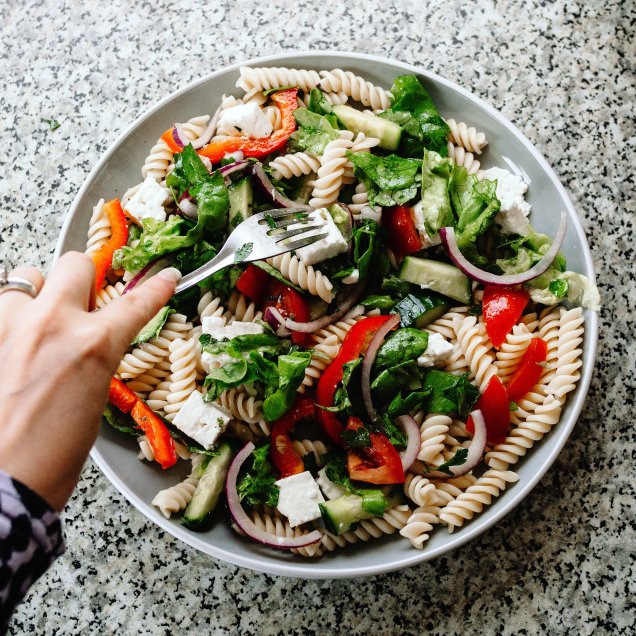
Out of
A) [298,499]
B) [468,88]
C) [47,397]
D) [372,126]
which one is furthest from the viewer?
[468,88]

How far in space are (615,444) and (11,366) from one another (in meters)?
2.44

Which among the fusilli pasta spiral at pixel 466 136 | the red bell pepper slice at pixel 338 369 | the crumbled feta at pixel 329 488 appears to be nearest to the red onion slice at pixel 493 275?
the red bell pepper slice at pixel 338 369

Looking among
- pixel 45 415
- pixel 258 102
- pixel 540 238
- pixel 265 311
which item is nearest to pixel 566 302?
pixel 540 238

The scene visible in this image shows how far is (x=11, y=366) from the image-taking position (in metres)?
1.68

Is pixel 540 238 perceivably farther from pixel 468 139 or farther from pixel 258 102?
pixel 258 102

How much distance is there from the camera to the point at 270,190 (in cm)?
279

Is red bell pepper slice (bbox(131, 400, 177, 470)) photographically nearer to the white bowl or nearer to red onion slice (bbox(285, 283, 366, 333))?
the white bowl

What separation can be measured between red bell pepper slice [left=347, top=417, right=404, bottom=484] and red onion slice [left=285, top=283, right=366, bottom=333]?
397 millimetres

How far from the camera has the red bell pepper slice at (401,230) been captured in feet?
9.19

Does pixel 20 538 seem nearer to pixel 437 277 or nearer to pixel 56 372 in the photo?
pixel 56 372

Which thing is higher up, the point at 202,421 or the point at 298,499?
the point at 202,421

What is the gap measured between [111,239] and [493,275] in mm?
1577

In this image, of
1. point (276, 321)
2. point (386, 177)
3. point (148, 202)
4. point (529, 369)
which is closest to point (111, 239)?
point (148, 202)

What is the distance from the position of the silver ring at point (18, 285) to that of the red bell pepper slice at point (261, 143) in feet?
3.89
